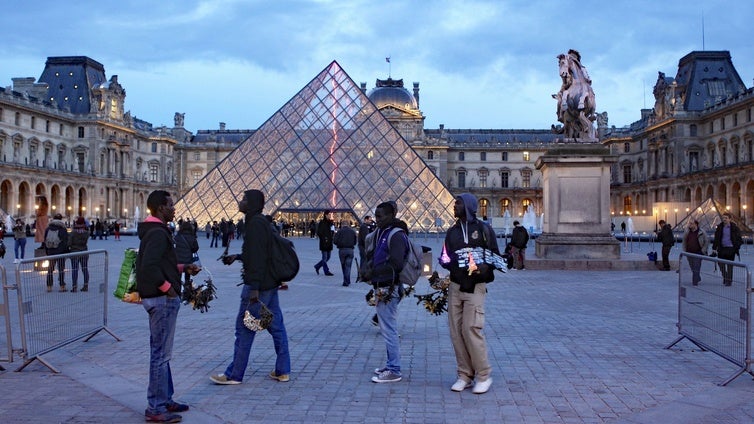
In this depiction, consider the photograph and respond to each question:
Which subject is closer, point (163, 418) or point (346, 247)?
point (163, 418)

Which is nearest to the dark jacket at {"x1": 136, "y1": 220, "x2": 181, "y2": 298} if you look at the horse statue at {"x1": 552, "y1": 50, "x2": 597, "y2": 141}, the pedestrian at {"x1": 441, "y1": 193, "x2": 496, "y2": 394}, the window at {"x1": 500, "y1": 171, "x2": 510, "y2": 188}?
the pedestrian at {"x1": 441, "y1": 193, "x2": 496, "y2": 394}

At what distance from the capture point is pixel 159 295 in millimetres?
4164

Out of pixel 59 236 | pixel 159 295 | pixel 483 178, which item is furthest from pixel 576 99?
pixel 483 178

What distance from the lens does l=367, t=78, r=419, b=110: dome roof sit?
72.4 metres

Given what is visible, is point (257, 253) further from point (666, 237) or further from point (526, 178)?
point (526, 178)

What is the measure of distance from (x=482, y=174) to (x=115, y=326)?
70.2m

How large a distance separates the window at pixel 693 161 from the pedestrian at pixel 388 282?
53670 millimetres

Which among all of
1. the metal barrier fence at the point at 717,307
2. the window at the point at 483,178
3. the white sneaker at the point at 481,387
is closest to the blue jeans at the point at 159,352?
the white sneaker at the point at 481,387

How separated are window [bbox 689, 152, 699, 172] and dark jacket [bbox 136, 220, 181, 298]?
55.3 metres

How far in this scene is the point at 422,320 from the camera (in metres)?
7.93

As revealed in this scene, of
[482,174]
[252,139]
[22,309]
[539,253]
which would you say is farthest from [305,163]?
[482,174]

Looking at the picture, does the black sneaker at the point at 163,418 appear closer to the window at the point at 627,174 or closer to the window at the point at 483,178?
the window at the point at 627,174

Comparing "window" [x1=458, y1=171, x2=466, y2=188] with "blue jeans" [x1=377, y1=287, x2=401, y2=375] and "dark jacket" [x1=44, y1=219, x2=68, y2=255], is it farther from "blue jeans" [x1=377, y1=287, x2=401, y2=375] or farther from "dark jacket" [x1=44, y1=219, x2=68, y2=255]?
"blue jeans" [x1=377, y1=287, x2=401, y2=375]

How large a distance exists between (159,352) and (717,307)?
440 centimetres
